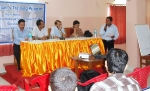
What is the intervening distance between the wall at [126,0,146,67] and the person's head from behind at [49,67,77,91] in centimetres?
467

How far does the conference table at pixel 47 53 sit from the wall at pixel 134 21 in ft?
3.92

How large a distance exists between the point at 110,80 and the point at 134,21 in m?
4.44

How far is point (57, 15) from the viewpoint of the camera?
703 centimetres

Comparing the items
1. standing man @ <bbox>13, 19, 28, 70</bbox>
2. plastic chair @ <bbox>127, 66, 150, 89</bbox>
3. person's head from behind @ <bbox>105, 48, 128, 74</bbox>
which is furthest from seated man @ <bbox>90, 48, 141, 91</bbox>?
standing man @ <bbox>13, 19, 28, 70</bbox>

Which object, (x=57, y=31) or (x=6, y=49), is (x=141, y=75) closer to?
(x=57, y=31)

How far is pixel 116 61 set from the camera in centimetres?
194

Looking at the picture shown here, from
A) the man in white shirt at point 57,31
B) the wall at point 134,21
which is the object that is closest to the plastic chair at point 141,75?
the wall at point 134,21

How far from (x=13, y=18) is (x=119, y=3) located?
4065 mm

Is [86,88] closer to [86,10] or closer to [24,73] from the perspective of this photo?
[24,73]

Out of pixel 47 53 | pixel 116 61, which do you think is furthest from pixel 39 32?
pixel 116 61

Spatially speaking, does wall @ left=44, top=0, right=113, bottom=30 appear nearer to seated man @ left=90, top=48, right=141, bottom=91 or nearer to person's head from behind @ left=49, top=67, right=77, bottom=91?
seated man @ left=90, top=48, right=141, bottom=91

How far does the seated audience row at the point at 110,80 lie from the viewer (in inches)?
55.5

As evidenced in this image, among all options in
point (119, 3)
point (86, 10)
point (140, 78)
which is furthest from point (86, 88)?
point (119, 3)

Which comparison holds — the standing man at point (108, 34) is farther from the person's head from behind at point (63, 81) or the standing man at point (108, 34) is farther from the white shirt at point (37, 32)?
the person's head from behind at point (63, 81)
